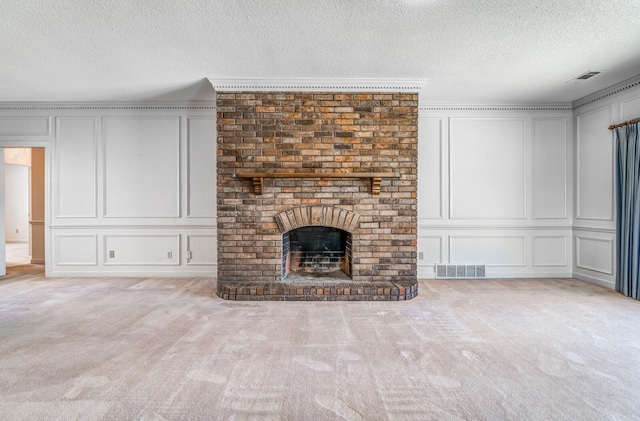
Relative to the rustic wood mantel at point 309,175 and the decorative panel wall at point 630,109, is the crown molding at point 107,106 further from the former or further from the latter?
the decorative panel wall at point 630,109

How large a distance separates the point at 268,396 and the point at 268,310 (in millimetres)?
1546

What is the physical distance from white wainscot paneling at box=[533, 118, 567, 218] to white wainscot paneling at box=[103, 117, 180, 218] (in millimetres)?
5193

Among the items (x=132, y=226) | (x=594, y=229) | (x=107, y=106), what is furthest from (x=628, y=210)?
(x=107, y=106)

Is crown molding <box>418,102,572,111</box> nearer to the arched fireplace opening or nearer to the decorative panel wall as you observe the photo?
the decorative panel wall

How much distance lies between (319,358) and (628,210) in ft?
13.4

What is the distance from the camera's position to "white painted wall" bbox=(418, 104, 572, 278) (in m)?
4.86

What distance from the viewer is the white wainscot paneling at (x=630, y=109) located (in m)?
3.93

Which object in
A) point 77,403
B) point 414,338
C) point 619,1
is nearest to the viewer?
point 77,403

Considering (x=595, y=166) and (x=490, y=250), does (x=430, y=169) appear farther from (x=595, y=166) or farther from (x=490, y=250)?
(x=595, y=166)

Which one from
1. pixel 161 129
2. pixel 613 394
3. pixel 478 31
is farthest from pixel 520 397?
pixel 161 129

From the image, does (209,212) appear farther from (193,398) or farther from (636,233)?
(636,233)

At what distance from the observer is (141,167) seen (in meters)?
4.89

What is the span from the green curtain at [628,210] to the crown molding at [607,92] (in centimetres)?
48

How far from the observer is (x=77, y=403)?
182 cm
